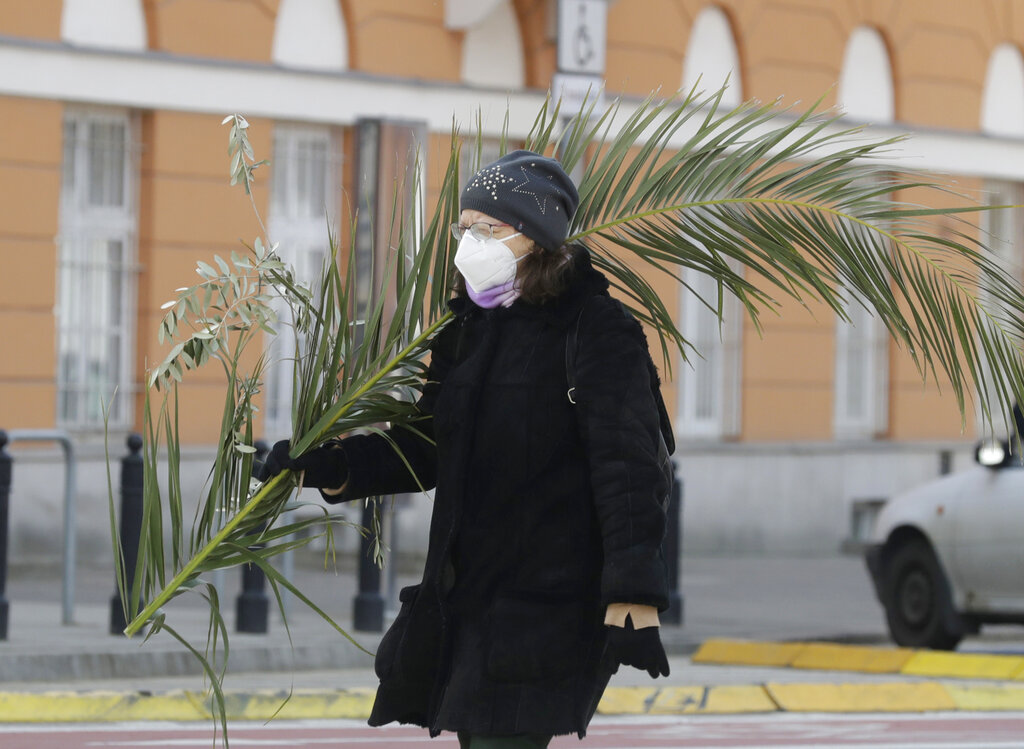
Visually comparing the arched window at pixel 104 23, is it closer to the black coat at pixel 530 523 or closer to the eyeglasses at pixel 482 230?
the eyeglasses at pixel 482 230

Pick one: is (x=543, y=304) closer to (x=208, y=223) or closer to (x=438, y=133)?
(x=208, y=223)

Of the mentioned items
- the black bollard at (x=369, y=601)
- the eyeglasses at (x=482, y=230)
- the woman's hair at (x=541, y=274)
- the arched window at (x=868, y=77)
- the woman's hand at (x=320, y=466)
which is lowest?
the black bollard at (x=369, y=601)

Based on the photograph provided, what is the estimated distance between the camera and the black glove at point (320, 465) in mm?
4805

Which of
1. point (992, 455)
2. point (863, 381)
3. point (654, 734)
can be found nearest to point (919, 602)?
point (992, 455)

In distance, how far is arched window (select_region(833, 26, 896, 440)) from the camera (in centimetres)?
2139

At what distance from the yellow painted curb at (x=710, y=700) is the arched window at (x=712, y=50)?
11568mm

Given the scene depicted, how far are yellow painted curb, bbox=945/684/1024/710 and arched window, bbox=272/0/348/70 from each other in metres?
9.76

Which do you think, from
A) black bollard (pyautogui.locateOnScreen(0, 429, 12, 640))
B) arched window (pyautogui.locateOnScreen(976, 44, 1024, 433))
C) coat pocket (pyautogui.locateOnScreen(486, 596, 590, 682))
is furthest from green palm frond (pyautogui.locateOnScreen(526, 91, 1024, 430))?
arched window (pyautogui.locateOnScreen(976, 44, 1024, 433))

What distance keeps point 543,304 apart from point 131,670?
5914 mm

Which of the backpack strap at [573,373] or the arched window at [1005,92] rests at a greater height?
the arched window at [1005,92]

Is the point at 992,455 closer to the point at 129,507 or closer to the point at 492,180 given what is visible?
the point at 129,507

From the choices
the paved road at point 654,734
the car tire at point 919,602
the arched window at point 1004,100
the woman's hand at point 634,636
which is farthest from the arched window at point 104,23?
the woman's hand at point 634,636

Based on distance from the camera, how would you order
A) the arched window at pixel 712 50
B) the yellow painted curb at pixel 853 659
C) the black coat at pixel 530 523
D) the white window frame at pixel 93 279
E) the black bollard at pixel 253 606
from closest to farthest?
the black coat at pixel 530 523, the yellow painted curb at pixel 853 659, the black bollard at pixel 253 606, the white window frame at pixel 93 279, the arched window at pixel 712 50

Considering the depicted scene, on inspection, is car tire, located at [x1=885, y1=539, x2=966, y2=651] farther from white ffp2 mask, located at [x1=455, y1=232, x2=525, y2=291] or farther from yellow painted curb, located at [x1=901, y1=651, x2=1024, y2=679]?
white ffp2 mask, located at [x1=455, y1=232, x2=525, y2=291]
